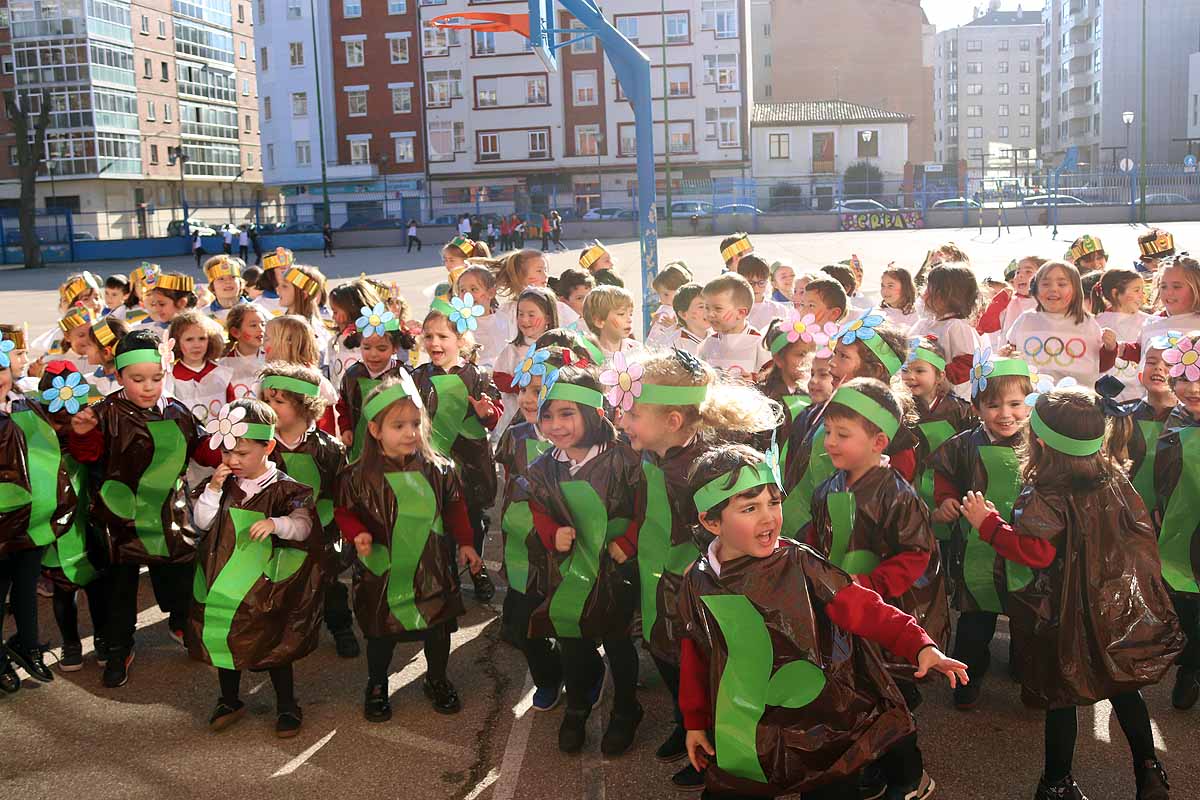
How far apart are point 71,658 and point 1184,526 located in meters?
4.88

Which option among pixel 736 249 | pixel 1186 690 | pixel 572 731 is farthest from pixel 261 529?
pixel 736 249

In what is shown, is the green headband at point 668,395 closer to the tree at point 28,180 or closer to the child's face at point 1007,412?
the child's face at point 1007,412

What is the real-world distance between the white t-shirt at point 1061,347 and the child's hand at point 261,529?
13.8 ft

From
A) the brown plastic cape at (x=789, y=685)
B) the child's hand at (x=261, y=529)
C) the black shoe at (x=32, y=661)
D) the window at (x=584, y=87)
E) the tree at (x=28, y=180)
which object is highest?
the window at (x=584, y=87)

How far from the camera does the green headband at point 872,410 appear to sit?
3.79 metres

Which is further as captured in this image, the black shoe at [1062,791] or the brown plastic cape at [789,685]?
the black shoe at [1062,791]

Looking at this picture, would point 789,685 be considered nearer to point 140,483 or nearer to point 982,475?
point 982,475

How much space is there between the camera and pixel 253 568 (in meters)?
4.41

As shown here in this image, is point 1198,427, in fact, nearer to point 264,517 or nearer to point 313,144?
point 264,517

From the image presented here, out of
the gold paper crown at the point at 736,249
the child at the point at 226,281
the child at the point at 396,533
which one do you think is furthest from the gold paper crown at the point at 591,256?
the child at the point at 396,533

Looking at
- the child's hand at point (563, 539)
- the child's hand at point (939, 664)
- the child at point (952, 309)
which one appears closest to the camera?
the child's hand at point (939, 664)

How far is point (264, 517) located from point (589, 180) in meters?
59.3

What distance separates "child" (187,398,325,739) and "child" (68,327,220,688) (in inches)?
29.8

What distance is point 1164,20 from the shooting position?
80562 mm
